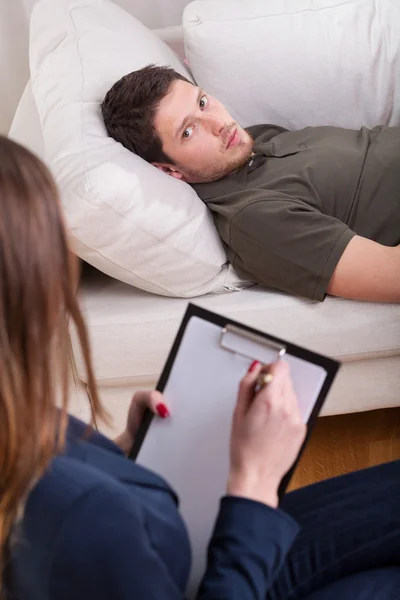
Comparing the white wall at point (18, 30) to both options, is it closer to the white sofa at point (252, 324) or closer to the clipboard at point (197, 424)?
the white sofa at point (252, 324)

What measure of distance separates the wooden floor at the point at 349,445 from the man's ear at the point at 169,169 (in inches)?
27.5

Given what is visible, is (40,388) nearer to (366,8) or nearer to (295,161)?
(295,161)

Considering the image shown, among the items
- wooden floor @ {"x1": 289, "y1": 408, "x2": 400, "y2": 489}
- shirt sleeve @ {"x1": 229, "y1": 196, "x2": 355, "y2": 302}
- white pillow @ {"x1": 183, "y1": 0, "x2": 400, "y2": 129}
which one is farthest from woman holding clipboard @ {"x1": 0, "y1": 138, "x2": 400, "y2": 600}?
white pillow @ {"x1": 183, "y1": 0, "x2": 400, "y2": 129}

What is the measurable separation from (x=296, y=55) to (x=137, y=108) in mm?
456

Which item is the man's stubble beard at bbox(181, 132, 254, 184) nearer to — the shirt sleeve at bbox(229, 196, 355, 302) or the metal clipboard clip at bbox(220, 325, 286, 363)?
the shirt sleeve at bbox(229, 196, 355, 302)

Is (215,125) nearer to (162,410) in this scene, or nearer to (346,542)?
(162,410)

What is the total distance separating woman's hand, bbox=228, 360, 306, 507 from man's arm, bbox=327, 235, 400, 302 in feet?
1.87

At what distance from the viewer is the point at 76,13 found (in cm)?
164

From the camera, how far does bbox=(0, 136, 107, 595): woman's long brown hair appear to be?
58 cm

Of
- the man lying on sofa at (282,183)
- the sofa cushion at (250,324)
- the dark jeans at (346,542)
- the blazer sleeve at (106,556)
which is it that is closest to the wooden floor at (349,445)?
the sofa cushion at (250,324)

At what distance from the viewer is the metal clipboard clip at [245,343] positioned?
2.72 ft

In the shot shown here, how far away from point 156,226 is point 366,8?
0.86 meters

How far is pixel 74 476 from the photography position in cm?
62

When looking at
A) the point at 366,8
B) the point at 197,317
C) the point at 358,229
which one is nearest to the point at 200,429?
the point at 197,317
